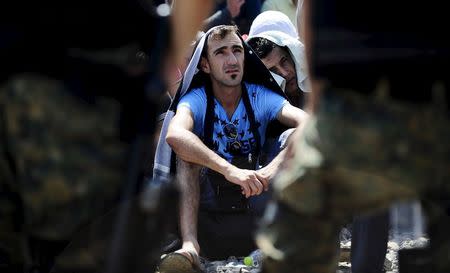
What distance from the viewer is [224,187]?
18.6 feet

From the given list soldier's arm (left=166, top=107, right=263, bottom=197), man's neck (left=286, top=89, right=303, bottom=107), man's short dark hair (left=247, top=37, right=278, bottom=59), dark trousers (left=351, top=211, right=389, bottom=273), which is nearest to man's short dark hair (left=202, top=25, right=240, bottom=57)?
soldier's arm (left=166, top=107, right=263, bottom=197)

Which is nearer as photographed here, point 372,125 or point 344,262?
point 372,125

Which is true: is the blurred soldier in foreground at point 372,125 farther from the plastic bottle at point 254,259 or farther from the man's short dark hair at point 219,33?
the man's short dark hair at point 219,33

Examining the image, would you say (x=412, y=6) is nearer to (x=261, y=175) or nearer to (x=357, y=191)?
(x=357, y=191)

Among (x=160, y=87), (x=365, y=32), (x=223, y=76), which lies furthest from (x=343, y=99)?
(x=223, y=76)

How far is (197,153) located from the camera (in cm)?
555

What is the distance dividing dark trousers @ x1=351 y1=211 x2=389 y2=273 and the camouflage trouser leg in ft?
6.44

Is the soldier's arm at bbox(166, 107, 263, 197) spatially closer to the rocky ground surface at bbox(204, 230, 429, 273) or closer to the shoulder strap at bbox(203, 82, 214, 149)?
the shoulder strap at bbox(203, 82, 214, 149)

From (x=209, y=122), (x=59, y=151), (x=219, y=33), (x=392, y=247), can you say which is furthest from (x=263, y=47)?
(x=59, y=151)

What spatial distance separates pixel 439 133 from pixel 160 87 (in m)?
0.74

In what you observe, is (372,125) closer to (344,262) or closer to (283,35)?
(344,262)

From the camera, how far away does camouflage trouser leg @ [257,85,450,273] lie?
2.50 metres

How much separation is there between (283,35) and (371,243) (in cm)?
245

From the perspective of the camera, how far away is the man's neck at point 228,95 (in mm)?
5930
